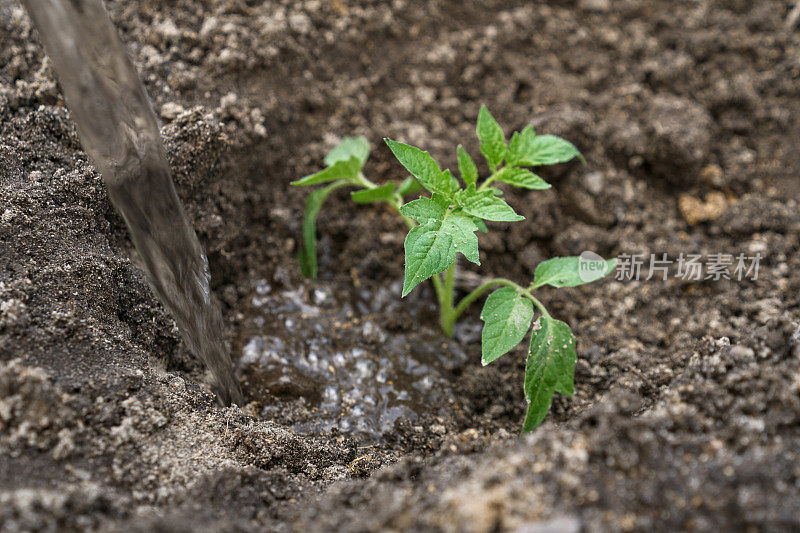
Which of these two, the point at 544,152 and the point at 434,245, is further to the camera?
the point at 544,152

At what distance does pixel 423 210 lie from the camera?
152 centimetres

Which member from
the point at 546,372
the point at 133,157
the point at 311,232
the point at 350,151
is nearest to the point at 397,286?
the point at 311,232

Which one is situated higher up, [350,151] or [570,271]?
[350,151]

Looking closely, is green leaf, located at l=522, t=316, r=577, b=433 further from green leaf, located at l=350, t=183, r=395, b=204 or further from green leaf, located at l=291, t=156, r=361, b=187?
green leaf, located at l=291, t=156, r=361, b=187

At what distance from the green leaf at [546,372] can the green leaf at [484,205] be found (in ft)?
1.13

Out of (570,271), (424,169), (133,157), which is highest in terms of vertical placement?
(133,157)

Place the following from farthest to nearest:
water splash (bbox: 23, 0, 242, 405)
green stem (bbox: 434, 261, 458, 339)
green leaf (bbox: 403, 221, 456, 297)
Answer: green stem (bbox: 434, 261, 458, 339) < green leaf (bbox: 403, 221, 456, 297) < water splash (bbox: 23, 0, 242, 405)

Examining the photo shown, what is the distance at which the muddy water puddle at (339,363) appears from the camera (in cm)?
180

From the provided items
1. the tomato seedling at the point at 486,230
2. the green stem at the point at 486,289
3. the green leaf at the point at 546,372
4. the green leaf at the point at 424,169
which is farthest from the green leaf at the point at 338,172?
the green leaf at the point at 546,372

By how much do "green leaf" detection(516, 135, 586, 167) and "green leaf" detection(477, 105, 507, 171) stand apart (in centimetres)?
6

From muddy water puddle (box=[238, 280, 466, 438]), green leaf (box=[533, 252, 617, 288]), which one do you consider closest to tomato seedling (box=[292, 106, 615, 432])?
green leaf (box=[533, 252, 617, 288])

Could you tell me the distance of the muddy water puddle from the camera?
180 centimetres

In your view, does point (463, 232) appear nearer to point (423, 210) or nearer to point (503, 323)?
point (423, 210)

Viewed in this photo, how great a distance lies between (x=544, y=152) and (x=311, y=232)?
32.0 inches
